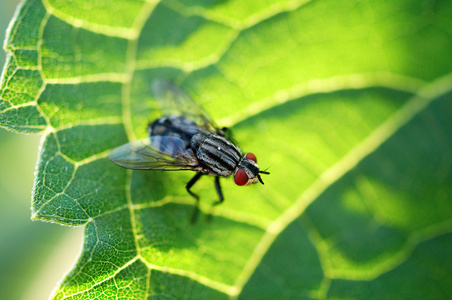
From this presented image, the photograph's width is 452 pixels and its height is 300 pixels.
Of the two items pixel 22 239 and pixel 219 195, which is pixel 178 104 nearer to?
pixel 219 195

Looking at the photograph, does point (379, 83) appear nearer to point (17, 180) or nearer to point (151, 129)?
point (151, 129)

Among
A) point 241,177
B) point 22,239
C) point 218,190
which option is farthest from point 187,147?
point 22,239

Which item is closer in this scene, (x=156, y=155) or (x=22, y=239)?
(x=156, y=155)

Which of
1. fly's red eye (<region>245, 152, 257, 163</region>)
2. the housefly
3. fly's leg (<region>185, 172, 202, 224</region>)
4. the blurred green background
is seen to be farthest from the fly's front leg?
the blurred green background

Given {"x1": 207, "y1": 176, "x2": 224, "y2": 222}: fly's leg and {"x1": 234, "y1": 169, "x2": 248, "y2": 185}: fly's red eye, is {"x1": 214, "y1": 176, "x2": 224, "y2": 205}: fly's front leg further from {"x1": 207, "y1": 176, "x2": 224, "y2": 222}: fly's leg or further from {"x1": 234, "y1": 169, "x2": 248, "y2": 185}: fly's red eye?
{"x1": 234, "y1": 169, "x2": 248, "y2": 185}: fly's red eye

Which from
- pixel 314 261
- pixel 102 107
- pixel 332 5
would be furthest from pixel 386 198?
pixel 102 107

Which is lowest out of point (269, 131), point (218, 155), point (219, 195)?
point (219, 195)

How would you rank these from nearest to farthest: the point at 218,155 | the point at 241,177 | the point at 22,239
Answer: the point at 241,177 < the point at 218,155 < the point at 22,239

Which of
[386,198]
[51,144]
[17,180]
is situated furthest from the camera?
[17,180]
